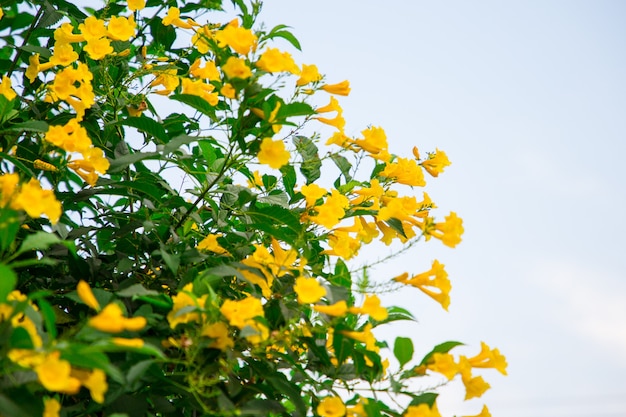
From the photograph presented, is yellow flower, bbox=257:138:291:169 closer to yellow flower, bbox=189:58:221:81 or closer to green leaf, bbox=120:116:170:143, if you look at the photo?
green leaf, bbox=120:116:170:143

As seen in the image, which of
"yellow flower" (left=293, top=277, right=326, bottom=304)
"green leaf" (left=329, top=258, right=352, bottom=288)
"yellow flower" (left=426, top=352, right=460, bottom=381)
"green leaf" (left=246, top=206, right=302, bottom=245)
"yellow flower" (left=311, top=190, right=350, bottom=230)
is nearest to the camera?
"yellow flower" (left=293, top=277, right=326, bottom=304)

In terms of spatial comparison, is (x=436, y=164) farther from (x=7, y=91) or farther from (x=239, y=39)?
A: (x=7, y=91)

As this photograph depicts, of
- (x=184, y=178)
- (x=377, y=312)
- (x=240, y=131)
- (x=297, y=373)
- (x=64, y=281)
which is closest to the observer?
(x=377, y=312)

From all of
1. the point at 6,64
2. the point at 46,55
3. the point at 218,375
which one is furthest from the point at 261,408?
the point at 6,64

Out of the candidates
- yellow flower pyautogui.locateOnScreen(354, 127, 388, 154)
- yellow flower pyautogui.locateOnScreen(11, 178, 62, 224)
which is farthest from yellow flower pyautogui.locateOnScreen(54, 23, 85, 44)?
yellow flower pyautogui.locateOnScreen(354, 127, 388, 154)

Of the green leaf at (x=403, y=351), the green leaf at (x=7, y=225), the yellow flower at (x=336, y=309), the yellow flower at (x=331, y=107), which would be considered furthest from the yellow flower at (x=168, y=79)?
the green leaf at (x=403, y=351)

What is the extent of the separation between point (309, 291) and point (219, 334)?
0.89 ft

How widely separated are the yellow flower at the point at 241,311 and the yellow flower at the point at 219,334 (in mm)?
36

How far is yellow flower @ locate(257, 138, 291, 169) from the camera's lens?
1978mm

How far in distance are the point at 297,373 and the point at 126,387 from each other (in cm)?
62

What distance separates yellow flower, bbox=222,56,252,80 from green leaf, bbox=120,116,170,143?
44cm

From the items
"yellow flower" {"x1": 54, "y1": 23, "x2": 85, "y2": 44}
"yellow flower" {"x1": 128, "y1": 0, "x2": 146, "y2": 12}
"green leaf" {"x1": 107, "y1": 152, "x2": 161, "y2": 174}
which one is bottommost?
"green leaf" {"x1": 107, "y1": 152, "x2": 161, "y2": 174}

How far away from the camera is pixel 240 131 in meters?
2.04

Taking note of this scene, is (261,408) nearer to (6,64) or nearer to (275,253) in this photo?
(275,253)
